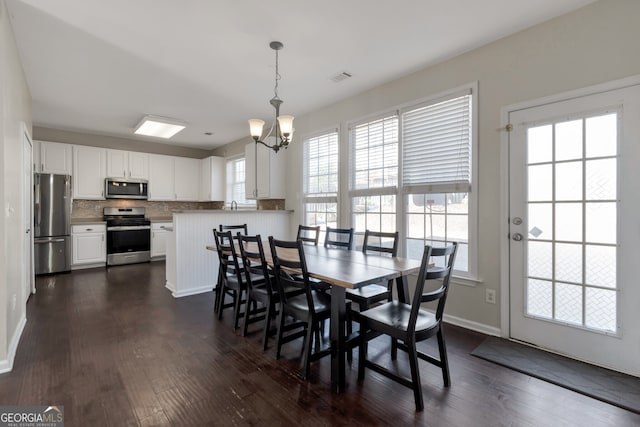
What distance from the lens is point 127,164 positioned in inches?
251

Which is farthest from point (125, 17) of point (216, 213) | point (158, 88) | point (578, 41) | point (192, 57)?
point (578, 41)

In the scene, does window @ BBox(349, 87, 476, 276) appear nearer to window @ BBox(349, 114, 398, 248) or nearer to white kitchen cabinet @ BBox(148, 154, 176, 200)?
window @ BBox(349, 114, 398, 248)

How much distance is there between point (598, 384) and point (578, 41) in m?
2.45

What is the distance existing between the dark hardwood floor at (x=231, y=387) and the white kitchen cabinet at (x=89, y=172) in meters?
3.70

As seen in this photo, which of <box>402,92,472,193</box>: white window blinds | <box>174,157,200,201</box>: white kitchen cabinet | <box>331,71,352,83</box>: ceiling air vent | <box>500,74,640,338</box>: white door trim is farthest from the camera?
<box>174,157,200,201</box>: white kitchen cabinet

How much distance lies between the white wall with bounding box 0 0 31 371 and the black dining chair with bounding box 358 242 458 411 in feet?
8.31

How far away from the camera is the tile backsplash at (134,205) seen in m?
6.16

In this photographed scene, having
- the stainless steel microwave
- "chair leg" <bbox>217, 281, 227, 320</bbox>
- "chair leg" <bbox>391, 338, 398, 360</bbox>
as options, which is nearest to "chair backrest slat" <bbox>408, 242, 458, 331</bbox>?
"chair leg" <bbox>391, 338, 398, 360</bbox>

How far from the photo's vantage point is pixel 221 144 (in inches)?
277

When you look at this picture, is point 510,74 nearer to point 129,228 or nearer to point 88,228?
point 129,228

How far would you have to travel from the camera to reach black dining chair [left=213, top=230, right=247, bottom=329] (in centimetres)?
292

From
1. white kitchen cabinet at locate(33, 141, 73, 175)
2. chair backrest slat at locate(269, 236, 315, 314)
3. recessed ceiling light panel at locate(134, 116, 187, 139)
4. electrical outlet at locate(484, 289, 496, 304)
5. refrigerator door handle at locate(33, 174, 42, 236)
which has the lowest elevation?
electrical outlet at locate(484, 289, 496, 304)

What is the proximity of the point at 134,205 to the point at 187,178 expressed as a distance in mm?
1252

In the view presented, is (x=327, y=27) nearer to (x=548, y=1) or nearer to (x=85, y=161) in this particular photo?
(x=548, y=1)
